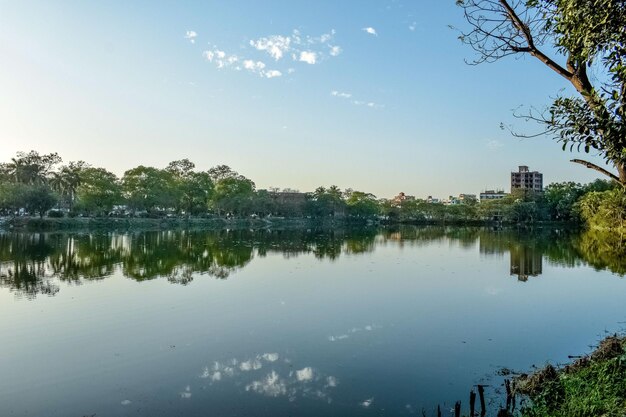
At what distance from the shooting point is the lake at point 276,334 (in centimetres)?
750

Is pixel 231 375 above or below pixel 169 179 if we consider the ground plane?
below

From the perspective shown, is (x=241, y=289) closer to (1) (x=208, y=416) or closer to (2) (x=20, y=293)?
(2) (x=20, y=293)

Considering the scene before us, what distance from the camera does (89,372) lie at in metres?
8.52

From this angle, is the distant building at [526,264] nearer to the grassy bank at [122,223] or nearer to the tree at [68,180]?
the grassy bank at [122,223]

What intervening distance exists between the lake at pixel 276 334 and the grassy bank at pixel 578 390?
0.74 meters

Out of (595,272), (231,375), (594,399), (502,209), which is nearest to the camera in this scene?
(594,399)

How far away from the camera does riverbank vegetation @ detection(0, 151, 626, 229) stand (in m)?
55.8

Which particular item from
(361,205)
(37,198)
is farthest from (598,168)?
(361,205)

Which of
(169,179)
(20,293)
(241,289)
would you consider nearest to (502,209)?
(169,179)

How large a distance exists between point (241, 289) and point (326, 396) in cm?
1095

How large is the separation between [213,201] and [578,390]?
79.7 m

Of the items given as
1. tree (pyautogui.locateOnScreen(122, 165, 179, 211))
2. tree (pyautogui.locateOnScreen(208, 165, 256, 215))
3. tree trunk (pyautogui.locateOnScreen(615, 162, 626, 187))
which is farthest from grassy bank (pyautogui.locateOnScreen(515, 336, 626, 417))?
tree (pyautogui.locateOnScreen(208, 165, 256, 215))

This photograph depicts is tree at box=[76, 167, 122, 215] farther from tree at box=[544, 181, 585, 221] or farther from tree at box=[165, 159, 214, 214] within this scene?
tree at box=[544, 181, 585, 221]

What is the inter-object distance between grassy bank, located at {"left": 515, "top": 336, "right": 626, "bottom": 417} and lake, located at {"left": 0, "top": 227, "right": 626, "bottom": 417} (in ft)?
2.44
